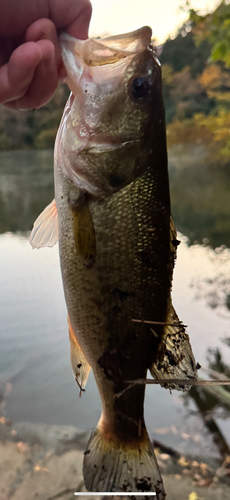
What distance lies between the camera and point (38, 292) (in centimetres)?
508

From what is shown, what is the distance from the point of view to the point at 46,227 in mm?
1268

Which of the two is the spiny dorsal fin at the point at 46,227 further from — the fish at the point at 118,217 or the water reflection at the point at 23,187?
the water reflection at the point at 23,187

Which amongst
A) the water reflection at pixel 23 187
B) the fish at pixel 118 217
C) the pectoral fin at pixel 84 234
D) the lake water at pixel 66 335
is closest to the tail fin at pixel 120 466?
the fish at pixel 118 217

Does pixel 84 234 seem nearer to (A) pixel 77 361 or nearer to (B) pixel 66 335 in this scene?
(A) pixel 77 361

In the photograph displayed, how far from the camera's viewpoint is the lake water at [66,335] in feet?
10.5

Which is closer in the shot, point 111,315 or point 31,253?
point 111,315

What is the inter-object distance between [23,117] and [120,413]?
11.7 meters

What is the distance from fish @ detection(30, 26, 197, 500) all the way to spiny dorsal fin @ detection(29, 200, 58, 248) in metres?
0.09

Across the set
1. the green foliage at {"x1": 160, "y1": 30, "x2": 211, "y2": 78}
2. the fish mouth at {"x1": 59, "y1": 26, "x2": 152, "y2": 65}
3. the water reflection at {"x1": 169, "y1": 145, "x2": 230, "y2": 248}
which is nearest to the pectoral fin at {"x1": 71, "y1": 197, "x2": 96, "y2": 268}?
the fish mouth at {"x1": 59, "y1": 26, "x2": 152, "y2": 65}

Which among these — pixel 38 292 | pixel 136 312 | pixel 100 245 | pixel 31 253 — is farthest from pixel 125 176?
pixel 31 253

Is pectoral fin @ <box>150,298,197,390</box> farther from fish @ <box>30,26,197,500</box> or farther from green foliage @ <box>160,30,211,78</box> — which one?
green foliage @ <box>160,30,211,78</box>

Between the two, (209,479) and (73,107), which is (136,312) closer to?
(73,107)

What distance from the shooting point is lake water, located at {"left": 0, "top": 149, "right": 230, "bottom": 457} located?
320cm

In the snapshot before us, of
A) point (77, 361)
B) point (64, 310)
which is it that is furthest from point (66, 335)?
point (77, 361)
